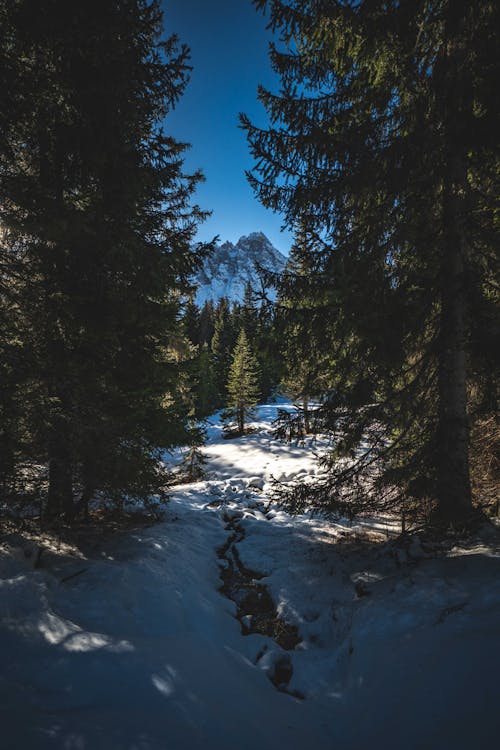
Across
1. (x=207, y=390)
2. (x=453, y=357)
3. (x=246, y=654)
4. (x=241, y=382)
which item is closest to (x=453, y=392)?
(x=453, y=357)

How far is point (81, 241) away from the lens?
17.1 ft

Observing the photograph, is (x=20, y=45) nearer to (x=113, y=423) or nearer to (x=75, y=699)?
(x=113, y=423)

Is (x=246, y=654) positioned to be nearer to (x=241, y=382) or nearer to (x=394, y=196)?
(x=394, y=196)

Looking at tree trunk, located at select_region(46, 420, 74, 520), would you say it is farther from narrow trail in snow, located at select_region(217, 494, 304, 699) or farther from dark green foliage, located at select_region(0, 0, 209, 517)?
narrow trail in snow, located at select_region(217, 494, 304, 699)

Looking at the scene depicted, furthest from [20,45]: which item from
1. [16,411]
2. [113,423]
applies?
[113,423]

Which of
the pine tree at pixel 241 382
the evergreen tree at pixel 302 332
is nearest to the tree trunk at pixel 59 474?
the evergreen tree at pixel 302 332

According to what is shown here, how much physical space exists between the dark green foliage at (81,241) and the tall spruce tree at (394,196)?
7.90 feet

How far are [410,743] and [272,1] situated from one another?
9069mm

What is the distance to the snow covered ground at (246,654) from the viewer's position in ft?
6.98

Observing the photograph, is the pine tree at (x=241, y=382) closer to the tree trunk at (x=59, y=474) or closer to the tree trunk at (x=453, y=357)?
Result: the tree trunk at (x=59, y=474)

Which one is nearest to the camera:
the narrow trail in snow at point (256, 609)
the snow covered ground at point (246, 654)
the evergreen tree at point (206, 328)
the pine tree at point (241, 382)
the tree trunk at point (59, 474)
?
the snow covered ground at point (246, 654)

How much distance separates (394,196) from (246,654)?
7.15 meters

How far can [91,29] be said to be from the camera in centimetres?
461

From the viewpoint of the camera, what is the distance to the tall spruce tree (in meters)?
Result: 4.41
